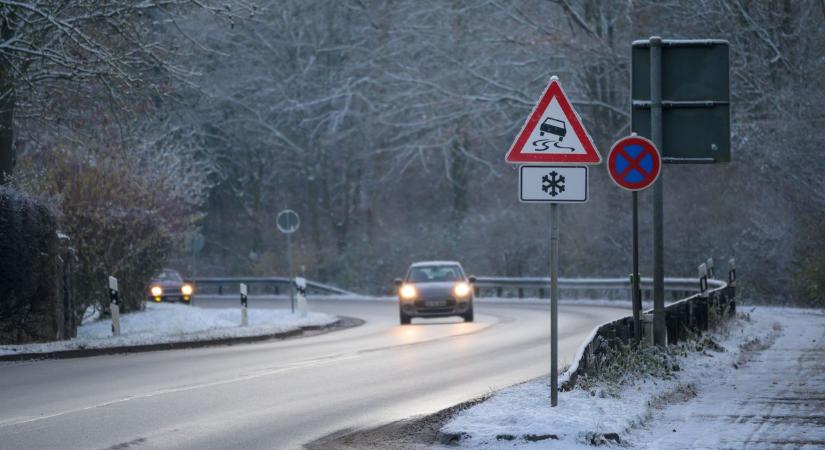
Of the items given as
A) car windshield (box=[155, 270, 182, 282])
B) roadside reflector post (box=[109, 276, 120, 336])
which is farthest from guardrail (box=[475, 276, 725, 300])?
roadside reflector post (box=[109, 276, 120, 336])

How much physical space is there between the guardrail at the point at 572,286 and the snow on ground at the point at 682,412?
65.4 feet

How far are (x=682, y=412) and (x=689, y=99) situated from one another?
5.73 meters

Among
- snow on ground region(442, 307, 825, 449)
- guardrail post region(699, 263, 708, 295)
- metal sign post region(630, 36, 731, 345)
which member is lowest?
snow on ground region(442, 307, 825, 449)

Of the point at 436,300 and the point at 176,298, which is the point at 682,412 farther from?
the point at 176,298

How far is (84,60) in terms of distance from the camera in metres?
23.4

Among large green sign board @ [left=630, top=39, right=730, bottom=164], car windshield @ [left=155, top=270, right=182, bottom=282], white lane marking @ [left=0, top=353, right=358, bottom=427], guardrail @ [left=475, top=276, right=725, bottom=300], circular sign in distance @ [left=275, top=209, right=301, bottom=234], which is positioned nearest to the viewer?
white lane marking @ [left=0, top=353, right=358, bottom=427]

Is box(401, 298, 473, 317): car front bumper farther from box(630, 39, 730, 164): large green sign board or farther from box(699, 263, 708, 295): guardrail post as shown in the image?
box(630, 39, 730, 164): large green sign board

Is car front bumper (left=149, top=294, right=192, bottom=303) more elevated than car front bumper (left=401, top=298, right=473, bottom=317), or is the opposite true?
car front bumper (left=401, top=298, right=473, bottom=317)

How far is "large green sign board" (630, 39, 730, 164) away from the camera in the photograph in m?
17.1

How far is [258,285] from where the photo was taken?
59625mm

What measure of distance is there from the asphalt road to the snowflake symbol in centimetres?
260

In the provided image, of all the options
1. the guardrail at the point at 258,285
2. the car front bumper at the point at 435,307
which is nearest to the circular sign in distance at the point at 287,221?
the car front bumper at the point at 435,307

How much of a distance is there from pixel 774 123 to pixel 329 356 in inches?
700

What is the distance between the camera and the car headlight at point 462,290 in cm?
3181
